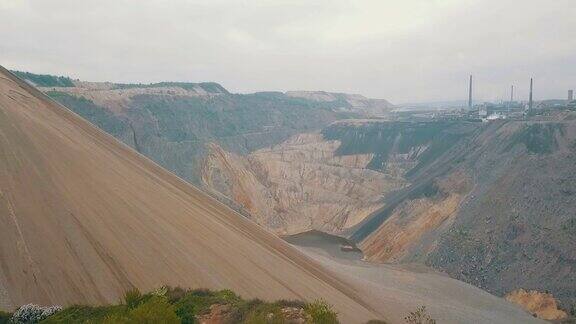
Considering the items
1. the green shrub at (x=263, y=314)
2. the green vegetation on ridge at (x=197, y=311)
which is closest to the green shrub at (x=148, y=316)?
the green vegetation on ridge at (x=197, y=311)

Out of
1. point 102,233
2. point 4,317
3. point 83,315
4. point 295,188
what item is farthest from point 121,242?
point 295,188

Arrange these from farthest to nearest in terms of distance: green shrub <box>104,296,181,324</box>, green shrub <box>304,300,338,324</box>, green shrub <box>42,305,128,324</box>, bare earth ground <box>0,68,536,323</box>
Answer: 1. bare earth ground <box>0,68,536,323</box>
2. green shrub <box>42,305,128,324</box>
3. green shrub <box>304,300,338,324</box>
4. green shrub <box>104,296,181,324</box>

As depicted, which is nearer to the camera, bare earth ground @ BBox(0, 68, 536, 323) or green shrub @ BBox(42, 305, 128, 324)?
green shrub @ BBox(42, 305, 128, 324)

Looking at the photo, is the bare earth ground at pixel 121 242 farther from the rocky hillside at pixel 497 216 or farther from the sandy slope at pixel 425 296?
the rocky hillside at pixel 497 216

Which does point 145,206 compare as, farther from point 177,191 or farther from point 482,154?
point 482,154

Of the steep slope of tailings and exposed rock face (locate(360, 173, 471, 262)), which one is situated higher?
the steep slope of tailings

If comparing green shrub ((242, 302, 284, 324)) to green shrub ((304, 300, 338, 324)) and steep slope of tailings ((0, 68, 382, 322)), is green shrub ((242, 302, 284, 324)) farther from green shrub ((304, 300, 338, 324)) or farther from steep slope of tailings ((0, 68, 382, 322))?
steep slope of tailings ((0, 68, 382, 322))

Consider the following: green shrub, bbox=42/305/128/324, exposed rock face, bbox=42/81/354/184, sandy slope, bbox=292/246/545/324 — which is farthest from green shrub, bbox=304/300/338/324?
exposed rock face, bbox=42/81/354/184
